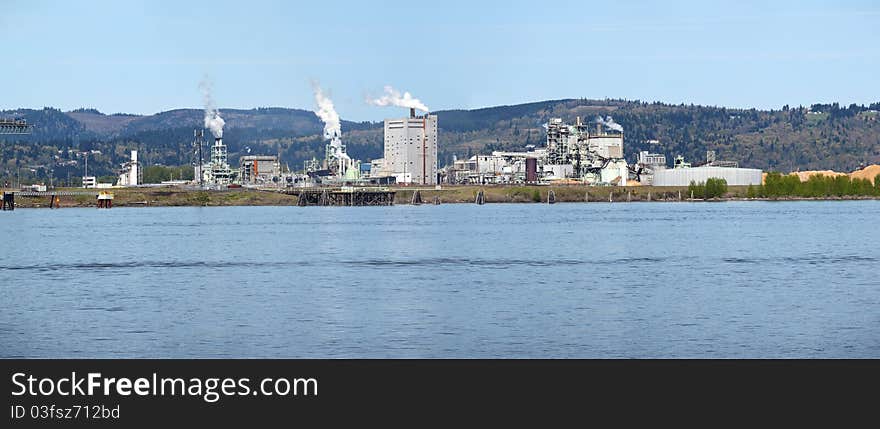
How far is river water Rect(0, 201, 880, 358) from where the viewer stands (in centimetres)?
4203

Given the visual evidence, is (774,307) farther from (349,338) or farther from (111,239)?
(111,239)

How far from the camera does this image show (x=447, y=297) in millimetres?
56812

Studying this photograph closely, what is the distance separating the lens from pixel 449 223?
146 meters

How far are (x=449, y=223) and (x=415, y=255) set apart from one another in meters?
60.0
